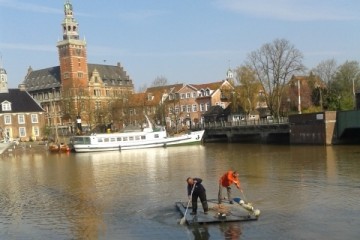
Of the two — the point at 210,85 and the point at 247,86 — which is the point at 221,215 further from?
the point at 210,85

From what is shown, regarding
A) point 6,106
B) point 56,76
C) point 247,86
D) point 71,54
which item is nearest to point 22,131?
point 6,106

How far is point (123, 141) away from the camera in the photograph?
71875mm

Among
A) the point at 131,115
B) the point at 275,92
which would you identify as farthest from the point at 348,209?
the point at 131,115

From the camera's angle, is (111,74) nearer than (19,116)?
No

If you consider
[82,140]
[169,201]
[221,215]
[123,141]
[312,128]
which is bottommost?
[169,201]

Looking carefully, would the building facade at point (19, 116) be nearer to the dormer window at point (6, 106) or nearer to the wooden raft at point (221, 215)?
the dormer window at point (6, 106)

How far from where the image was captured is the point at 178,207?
20.5 metres

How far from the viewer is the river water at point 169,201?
1709cm

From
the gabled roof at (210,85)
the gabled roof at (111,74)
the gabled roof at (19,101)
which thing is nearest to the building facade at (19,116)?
the gabled roof at (19,101)

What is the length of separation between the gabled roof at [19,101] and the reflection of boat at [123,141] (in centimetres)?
3399

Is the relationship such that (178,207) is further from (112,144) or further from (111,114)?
(111,114)

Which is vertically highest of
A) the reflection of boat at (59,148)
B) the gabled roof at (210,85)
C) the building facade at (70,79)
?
the building facade at (70,79)

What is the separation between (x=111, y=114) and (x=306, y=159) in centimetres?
6749

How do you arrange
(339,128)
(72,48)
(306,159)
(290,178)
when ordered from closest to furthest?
(290,178) → (306,159) → (339,128) → (72,48)
